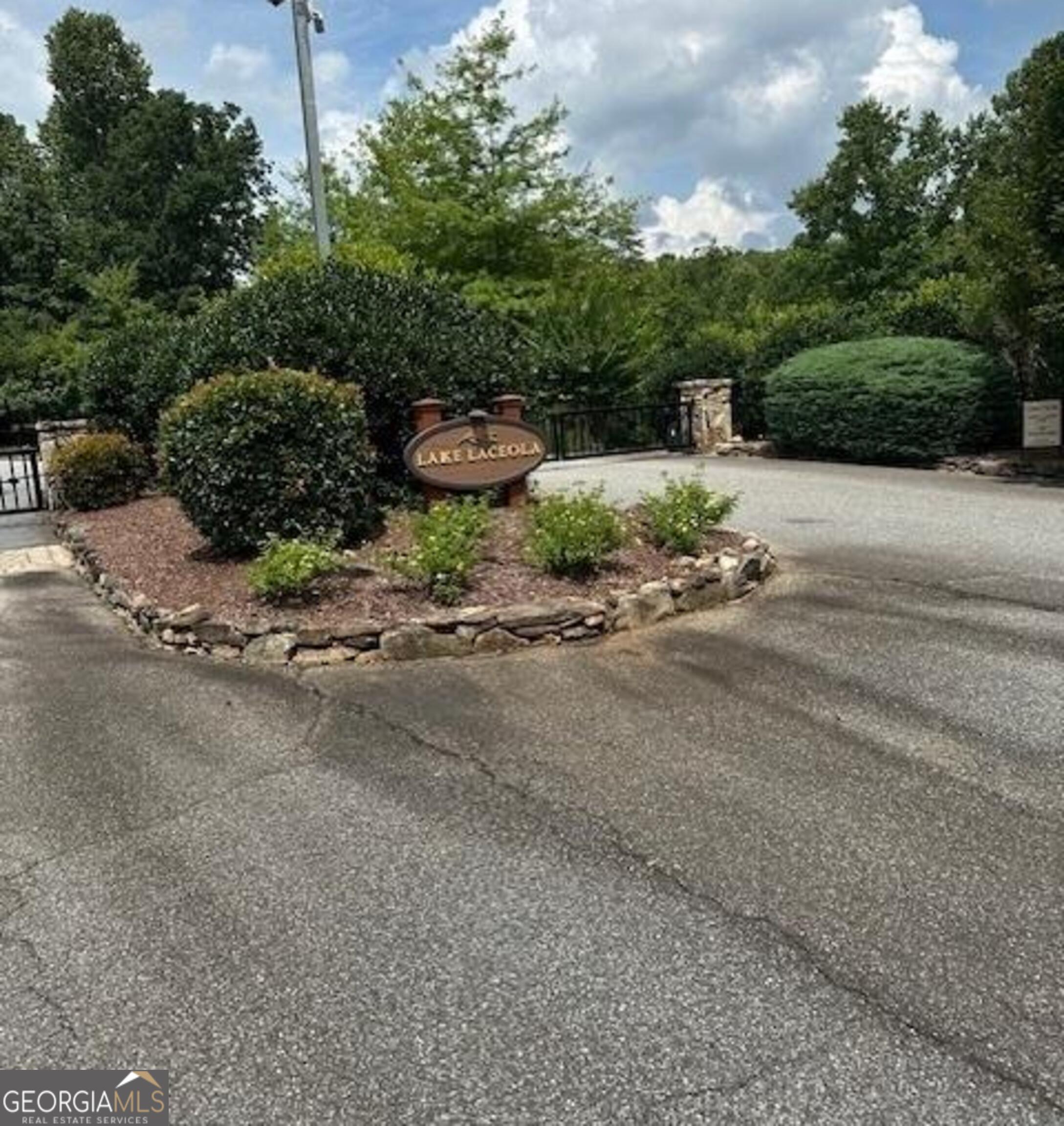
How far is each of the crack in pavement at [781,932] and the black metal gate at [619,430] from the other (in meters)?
12.1

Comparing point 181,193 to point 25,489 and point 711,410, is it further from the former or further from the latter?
point 711,410

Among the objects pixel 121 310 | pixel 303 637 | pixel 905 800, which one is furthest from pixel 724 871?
pixel 121 310

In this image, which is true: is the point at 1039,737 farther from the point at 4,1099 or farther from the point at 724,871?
the point at 4,1099

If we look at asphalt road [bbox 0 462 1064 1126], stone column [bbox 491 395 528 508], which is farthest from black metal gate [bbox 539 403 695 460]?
asphalt road [bbox 0 462 1064 1126]

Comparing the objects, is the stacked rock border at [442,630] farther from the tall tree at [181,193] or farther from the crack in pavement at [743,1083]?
the tall tree at [181,193]

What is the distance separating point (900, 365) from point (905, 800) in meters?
9.69

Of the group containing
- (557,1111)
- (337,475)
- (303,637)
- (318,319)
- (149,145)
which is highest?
(149,145)

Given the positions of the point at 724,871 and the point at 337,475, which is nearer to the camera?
the point at 724,871

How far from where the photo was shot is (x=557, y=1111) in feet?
6.77

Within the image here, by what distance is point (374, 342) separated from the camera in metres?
7.44

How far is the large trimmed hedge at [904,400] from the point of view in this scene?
38.3 ft

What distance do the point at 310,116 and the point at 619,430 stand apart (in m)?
7.31

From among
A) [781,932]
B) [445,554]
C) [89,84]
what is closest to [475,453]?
[445,554]

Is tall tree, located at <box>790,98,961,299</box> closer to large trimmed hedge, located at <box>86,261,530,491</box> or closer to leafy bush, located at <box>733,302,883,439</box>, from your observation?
leafy bush, located at <box>733,302,883,439</box>
